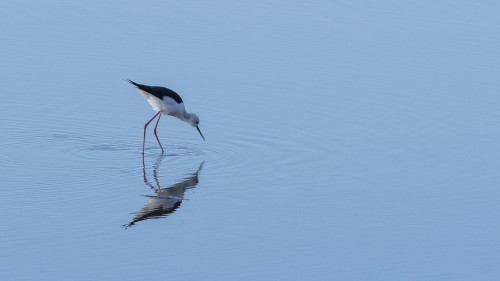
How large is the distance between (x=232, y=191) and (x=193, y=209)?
22.7 inches

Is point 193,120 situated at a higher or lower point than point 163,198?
higher

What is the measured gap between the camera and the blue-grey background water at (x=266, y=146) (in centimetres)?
826

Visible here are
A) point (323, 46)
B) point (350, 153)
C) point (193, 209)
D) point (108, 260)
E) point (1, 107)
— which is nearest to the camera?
point (108, 260)

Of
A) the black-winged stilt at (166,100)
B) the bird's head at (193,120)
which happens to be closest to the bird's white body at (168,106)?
the black-winged stilt at (166,100)

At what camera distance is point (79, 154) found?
34.9 ft

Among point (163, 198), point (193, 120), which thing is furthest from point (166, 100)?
point (163, 198)

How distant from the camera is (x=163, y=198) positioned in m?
9.49

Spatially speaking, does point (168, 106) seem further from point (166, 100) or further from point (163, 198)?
point (163, 198)

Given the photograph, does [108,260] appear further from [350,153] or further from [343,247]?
[350,153]

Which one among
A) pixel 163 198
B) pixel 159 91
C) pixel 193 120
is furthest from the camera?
pixel 159 91

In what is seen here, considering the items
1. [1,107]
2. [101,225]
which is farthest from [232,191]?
[1,107]

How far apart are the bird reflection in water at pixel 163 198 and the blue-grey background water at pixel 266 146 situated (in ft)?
0.08

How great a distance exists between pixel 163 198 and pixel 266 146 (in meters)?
1.79

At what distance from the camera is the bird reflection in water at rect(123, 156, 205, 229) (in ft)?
29.6
